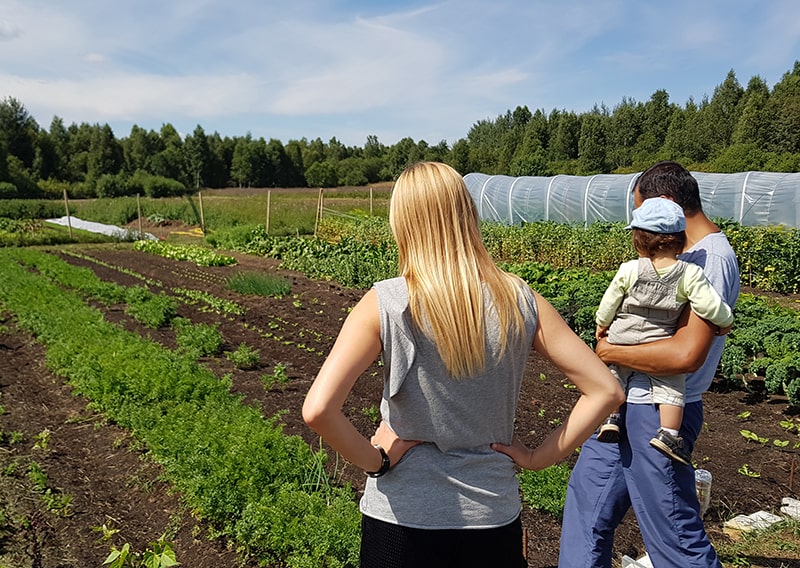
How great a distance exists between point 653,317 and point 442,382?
1.18 metres

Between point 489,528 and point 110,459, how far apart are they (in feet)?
13.2

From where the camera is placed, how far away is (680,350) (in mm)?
2258

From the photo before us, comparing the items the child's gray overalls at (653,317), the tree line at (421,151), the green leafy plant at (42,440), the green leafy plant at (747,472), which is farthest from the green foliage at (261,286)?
the tree line at (421,151)

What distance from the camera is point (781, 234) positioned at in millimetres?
13031

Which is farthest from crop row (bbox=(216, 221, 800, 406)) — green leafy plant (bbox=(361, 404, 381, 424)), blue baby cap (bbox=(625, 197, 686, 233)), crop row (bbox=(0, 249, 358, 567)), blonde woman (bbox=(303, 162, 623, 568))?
blonde woman (bbox=(303, 162, 623, 568))

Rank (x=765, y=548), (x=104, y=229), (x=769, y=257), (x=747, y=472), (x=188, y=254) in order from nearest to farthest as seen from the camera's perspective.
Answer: (x=765, y=548), (x=747, y=472), (x=769, y=257), (x=188, y=254), (x=104, y=229)

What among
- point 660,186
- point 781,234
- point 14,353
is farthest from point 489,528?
point 781,234

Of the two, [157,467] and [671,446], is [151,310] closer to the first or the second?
[157,467]

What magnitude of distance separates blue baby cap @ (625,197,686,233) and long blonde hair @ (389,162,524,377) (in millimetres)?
894

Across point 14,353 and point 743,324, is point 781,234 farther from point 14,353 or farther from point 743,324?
point 14,353

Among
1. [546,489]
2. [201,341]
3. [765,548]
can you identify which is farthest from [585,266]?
[765,548]

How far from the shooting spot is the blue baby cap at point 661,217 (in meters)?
2.29

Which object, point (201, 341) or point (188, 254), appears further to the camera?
point (188, 254)

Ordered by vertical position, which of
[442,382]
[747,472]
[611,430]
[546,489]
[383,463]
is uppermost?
[442,382]
